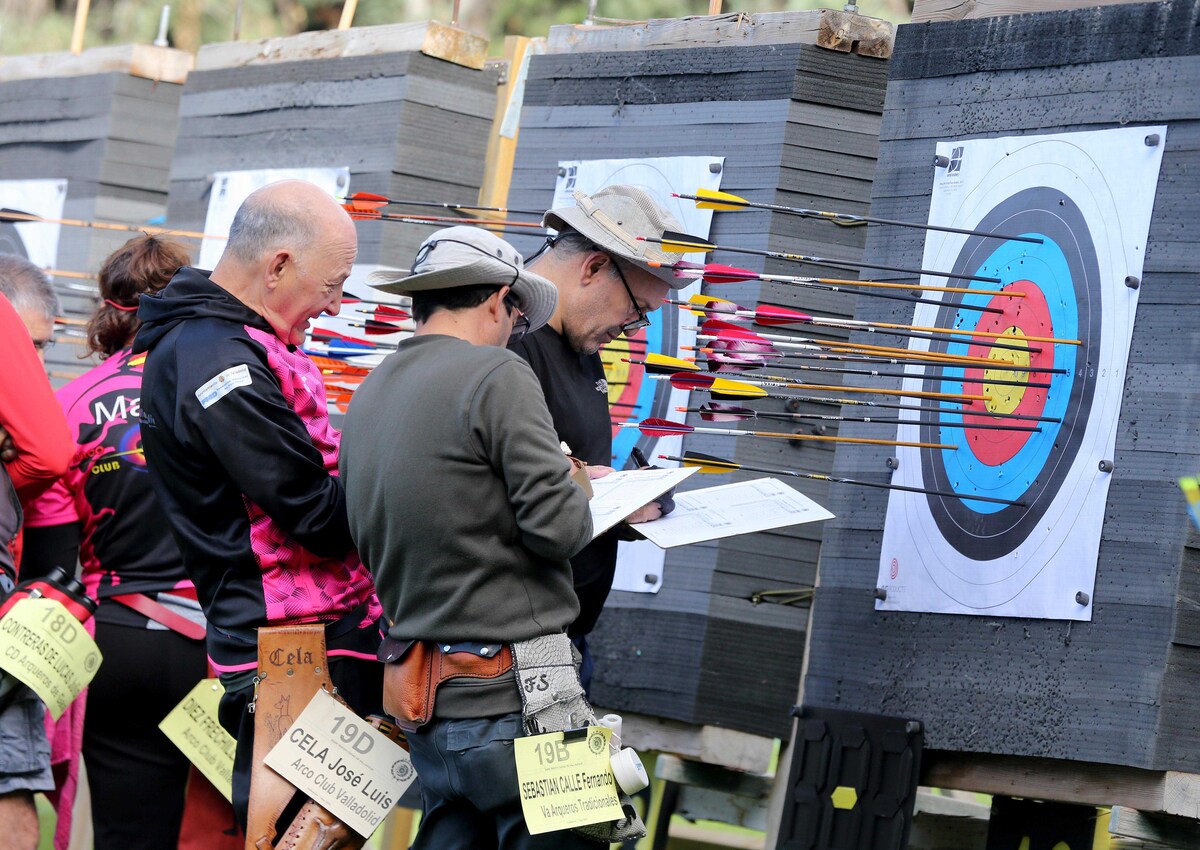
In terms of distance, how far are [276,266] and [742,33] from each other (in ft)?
5.67

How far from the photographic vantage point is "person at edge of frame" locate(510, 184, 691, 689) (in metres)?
2.94

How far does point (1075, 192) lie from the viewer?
3.26 m

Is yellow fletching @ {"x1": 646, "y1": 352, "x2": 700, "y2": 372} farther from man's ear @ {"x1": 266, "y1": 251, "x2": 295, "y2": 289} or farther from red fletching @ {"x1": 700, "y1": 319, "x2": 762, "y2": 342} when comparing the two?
man's ear @ {"x1": 266, "y1": 251, "x2": 295, "y2": 289}

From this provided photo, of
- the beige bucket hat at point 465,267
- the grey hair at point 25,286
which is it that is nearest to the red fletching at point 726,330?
the beige bucket hat at point 465,267

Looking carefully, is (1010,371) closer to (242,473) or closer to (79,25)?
(242,473)

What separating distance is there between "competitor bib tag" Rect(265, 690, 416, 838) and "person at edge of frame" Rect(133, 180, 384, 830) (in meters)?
0.05

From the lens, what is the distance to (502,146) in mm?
4949

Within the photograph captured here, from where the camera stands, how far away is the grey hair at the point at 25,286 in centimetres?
358

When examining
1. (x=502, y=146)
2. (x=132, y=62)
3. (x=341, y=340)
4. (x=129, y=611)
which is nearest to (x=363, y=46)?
(x=502, y=146)

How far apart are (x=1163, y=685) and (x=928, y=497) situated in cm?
69

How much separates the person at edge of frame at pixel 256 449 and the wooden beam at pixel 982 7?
4.83ft

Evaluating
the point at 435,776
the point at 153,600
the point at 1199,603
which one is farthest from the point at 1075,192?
the point at 153,600

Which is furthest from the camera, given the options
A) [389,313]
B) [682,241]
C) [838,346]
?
[389,313]

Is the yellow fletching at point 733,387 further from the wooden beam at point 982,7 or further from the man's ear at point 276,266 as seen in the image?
the wooden beam at point 982,7
